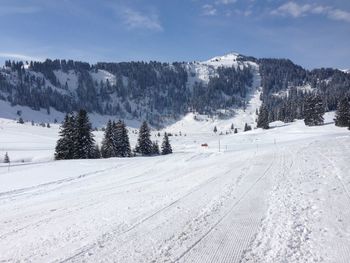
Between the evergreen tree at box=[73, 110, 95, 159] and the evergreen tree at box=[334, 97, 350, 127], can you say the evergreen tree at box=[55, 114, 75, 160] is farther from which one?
the evergreen tree at box=[334, 97, 350, 127]

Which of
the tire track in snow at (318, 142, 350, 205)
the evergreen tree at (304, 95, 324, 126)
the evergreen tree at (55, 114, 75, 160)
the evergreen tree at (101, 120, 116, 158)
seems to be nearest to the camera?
the tire track in snow at (318, 142, 350, 205)

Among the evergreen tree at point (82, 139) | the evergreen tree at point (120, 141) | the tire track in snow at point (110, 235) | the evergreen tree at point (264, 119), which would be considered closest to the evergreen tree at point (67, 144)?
the evergreen tree at point (82, 139)

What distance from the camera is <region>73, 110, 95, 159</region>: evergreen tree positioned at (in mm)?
56000

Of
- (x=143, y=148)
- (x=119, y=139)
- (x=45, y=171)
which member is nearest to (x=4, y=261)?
(x=45, y=171)

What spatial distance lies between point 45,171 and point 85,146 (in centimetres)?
2343

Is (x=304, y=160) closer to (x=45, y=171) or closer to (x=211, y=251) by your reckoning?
(x=211, y=251)

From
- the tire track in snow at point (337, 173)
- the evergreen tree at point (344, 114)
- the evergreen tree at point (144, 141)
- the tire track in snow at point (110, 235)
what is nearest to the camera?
the tire track in snow at point (110, 235)

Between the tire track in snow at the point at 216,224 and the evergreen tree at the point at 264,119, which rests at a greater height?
the evergreen tree at the point at 264,119

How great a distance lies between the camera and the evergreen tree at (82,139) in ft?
184

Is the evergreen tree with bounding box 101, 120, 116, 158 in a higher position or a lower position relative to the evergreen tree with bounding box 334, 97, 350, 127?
lower

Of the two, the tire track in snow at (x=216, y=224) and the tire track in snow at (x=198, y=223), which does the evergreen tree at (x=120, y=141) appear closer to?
the tire track in snow at (x=216, y=224)

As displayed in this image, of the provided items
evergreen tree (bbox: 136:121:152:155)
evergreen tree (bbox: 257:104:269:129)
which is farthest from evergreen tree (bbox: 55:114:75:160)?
evergreen tree (bbox: 257:104:269:129)

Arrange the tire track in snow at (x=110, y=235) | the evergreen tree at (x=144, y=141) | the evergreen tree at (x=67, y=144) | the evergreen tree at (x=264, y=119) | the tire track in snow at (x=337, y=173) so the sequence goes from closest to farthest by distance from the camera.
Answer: the tire track in snow at (x=110, y=235), the tire track in snow at (x=337, y=173), the evergreen tree at (x=67, y=144), the evergreen tree at (x=144, y=141), the evergreen tree at (x=264, y=119)

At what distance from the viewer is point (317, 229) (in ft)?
32.6
